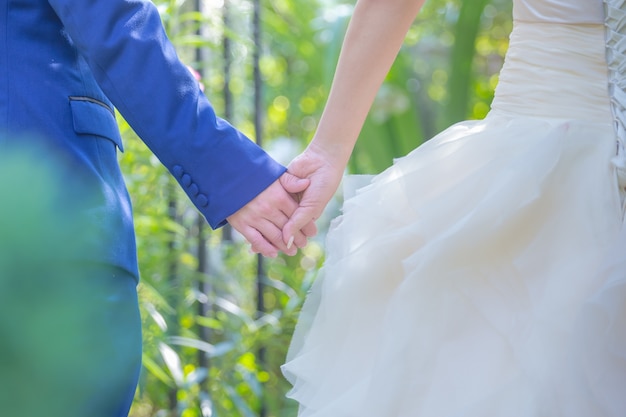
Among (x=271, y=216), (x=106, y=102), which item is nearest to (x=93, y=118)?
(x=106, y=102)

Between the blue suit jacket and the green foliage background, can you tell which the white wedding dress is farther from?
the green foliage background

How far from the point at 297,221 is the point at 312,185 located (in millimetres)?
75

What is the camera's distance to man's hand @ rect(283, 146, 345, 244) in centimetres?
135

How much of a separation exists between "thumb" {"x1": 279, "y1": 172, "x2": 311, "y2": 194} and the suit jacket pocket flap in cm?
28

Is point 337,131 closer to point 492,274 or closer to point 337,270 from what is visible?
point 337,270

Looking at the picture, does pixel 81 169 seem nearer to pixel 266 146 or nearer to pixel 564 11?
pixel 564 11

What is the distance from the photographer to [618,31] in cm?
119

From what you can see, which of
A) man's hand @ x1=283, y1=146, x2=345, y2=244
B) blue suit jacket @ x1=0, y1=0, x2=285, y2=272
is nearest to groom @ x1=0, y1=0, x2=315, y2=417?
blue suit jacket @ x1=0, y1=0, x2=285, y2=272

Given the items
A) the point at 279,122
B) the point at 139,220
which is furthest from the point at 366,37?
the point at 279,122

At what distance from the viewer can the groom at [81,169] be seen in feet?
3.46

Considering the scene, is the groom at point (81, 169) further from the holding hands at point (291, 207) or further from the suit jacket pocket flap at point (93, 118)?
the holding hands at point (291, 207)

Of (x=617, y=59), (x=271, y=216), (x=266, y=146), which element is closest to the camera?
(x=617, y=59)

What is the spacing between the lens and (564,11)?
123 centimetres

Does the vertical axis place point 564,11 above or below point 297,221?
above
